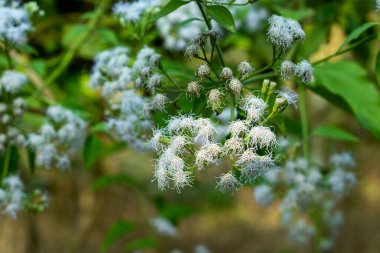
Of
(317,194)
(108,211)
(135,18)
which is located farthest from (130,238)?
(135,18)

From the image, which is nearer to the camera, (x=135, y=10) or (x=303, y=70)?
(x=303, y=70)

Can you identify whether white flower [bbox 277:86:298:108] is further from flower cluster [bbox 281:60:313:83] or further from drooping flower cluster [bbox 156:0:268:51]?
drooping flower cluster [bbox 156:0:268:51]

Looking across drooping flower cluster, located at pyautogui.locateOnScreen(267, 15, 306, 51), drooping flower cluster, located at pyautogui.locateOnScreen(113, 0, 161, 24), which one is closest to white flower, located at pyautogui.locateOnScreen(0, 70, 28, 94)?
drooping flower cluster, located at pyautogui.locateOnScreen(113, 0, 161, 24)

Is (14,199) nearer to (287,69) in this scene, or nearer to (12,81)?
(12,81)

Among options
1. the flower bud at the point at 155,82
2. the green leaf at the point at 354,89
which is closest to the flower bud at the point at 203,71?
the flower bud at the point at 155,82

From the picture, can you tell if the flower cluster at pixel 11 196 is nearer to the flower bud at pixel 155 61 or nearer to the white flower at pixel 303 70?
the flower bud at pixel 155 61

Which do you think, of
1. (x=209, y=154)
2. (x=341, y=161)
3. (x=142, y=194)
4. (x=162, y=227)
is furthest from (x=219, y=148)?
(x=142, y=194)
